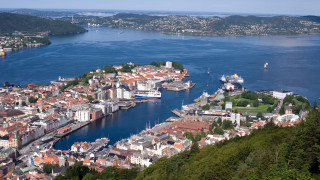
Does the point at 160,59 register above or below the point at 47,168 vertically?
above

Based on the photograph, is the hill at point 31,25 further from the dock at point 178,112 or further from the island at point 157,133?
the dock at point 178,112

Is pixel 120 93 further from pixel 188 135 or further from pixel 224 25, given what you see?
pixel 224 25

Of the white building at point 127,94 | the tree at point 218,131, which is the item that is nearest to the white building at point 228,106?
the tree at point 218,131

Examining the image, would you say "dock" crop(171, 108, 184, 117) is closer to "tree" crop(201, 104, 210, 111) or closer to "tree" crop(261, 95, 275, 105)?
"tree" crop(201, 104, 210, 111)

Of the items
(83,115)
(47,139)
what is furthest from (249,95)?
(47,139)

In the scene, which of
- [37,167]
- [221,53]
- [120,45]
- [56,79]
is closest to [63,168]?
[37,167]

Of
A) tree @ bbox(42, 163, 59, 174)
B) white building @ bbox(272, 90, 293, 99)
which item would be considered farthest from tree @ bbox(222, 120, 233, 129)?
tree @ bbox(42, 163, 59, 174)

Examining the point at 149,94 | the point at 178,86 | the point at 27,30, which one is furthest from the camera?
the point at 27,30
